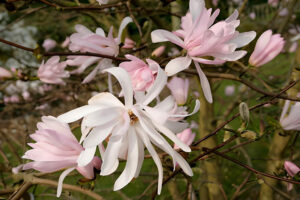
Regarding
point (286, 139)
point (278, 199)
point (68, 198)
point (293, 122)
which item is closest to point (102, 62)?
point (68, 198)

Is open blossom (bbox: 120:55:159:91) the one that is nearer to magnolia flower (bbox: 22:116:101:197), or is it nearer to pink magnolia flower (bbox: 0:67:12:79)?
magnolia flower (bbox: 22:116:101:197)

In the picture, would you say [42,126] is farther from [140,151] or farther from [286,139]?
[286,139]

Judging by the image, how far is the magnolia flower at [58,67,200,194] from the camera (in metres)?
0.40

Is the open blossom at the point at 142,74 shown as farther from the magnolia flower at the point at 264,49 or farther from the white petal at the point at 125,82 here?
the magnolia flower at the point at 264,49

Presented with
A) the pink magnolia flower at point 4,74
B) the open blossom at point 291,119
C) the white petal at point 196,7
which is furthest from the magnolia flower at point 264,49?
the pink magnolia flower at point 4,74

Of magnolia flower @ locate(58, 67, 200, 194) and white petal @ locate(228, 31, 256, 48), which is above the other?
white petal @ locate(228, 31, 256, 48)

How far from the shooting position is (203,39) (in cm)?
45

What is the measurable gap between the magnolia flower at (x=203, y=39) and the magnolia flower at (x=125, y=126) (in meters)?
0.07

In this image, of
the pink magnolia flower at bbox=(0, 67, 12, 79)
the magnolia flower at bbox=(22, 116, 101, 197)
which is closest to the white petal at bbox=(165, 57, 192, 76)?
the magnolia flower at bbox=(22, 116, 101, 197)

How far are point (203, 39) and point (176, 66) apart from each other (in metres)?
0.07

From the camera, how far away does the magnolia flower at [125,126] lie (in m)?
0.40

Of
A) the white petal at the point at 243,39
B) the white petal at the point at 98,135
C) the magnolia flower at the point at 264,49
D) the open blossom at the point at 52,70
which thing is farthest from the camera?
the open blossom at the point at 52,70

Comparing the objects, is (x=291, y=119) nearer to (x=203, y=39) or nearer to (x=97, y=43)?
(x=203, y=39)

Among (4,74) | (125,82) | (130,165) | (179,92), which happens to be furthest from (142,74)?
(4,74)
